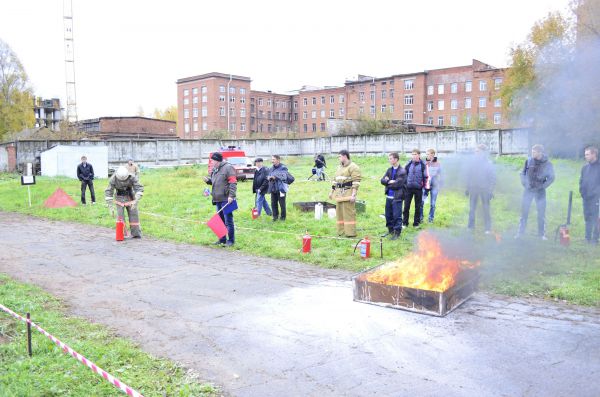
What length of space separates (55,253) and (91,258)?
1251 mm

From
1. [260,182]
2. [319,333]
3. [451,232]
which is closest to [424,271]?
[319,333]

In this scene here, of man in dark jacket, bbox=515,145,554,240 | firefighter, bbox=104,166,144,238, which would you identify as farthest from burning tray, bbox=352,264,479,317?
firefighter, bbox=104,166,144,238

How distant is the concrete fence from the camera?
35.7 meters

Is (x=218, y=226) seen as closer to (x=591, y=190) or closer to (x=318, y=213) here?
(x=318, y=213)

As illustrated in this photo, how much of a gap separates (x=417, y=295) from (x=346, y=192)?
16.3ft

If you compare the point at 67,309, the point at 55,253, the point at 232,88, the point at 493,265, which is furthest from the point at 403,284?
the point at 232,88

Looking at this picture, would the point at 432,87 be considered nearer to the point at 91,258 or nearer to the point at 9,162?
the point at 9,162

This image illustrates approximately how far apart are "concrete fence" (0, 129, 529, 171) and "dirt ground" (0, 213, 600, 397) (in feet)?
81.8

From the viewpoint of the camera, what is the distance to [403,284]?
6508 millimetres

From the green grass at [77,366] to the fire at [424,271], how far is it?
3.19 m

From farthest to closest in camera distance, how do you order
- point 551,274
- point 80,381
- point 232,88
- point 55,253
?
point 232,88
point 55,253
point 551,274
point 80,381

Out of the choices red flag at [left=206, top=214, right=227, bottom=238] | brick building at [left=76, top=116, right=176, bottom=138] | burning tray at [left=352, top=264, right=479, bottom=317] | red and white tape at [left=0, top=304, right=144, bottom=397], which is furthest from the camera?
brick building at [left=76, top=116, right=176, bottom=138]

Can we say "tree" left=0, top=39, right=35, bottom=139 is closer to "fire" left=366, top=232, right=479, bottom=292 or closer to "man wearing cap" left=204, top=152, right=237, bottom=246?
"man wearing cap" left=204, top=152, right=237, bottom=246

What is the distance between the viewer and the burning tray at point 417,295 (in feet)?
19.8
